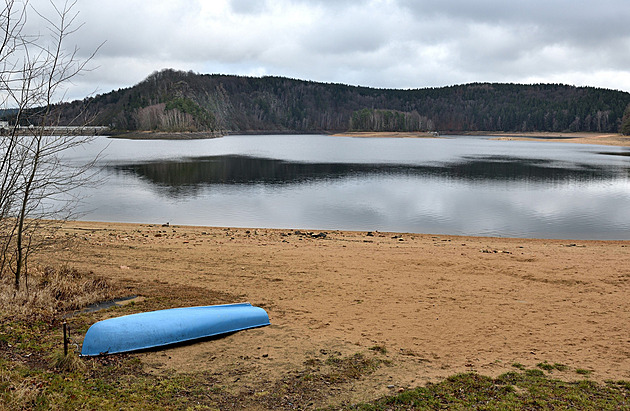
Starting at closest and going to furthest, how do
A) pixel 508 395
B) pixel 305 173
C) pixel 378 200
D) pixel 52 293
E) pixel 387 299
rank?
pixel 508 395 → pixel 52 293 → pixel 387 299 → pixel 378 200 → pixel 305 173

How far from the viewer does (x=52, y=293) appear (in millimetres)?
9211

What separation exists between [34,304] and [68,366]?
2.93 meters

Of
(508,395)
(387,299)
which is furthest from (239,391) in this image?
(387,299)

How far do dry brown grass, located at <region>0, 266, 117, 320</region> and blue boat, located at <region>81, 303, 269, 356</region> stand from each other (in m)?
1.75

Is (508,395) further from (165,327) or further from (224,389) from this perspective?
(165,327)

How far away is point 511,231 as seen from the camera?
22656 mm

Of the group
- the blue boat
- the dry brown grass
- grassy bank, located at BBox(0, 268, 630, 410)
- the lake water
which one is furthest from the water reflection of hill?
grassy bank, located at BBox(0, 268, 630, 410)

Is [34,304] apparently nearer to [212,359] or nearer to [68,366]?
[68,366]

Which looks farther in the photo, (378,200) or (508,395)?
(378,200)

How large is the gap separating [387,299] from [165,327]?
4.83m

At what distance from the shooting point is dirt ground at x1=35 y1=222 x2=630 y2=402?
23.3 ft

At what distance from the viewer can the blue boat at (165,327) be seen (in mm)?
6926

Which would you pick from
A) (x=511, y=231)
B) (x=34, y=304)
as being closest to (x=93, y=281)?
(x=34, y=304)

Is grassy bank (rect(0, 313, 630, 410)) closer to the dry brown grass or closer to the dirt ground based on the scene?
the dirt ground
